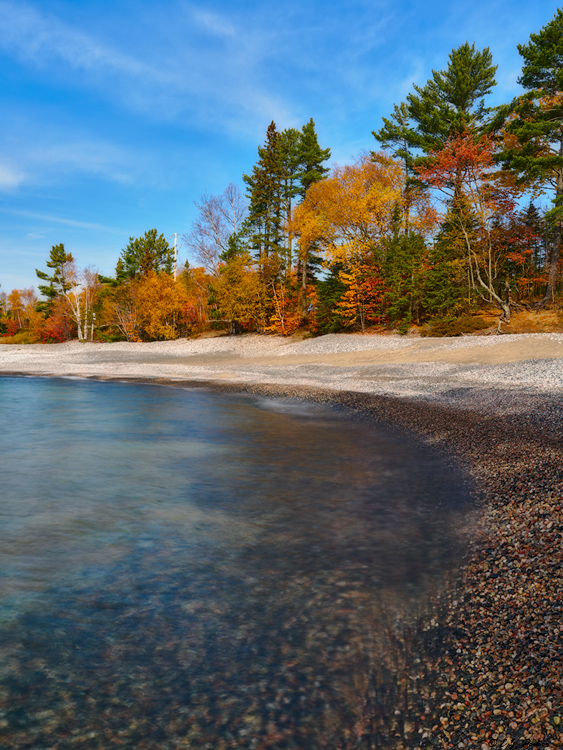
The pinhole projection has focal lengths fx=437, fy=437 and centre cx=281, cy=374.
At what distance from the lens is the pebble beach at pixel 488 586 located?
226cm

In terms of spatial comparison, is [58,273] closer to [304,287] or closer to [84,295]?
[84,295]

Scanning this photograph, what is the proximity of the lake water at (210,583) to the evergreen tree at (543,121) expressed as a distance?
20090mm

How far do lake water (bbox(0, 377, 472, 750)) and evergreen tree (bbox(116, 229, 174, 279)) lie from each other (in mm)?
42356

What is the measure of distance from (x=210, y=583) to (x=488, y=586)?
235 cm

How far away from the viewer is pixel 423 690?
2531 millimetres

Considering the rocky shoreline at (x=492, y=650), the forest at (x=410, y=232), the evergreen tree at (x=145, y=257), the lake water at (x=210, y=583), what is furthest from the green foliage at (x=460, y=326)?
the evergreen tree at (x=145, y=257)

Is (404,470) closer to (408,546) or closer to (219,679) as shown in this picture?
(408,546)

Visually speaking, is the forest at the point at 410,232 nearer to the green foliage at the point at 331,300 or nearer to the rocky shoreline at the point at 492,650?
the green foliage at the point at 331,300

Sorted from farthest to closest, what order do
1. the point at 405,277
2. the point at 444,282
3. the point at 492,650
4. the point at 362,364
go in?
the point at 405,277, the point at 444,282, the point at 362,364, the point at 492,650

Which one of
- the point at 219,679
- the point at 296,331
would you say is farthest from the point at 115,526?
the point at 296,331

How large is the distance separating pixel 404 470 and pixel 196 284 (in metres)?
38.8

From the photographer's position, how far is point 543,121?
2128 cm

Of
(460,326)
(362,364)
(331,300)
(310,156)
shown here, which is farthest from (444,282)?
(310,156)

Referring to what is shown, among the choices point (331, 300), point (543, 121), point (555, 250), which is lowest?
point (331, 300)
